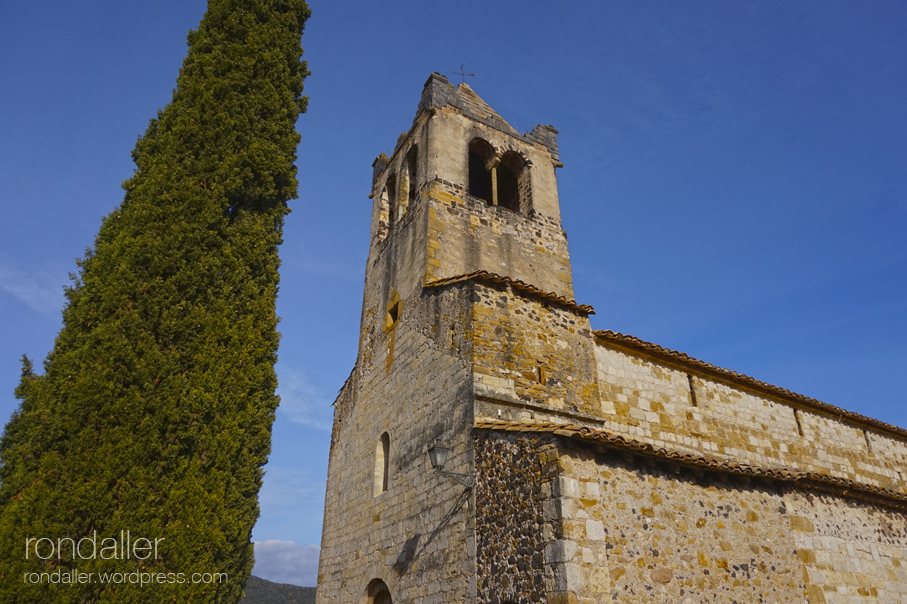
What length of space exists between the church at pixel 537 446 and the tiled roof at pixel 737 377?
49 mm

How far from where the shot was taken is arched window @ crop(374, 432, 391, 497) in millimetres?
11547

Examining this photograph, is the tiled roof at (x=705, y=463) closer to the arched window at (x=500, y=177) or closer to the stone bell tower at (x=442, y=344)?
the stone bell tower at (x=442, y=344)

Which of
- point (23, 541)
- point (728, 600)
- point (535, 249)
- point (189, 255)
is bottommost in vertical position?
point (728, 600)

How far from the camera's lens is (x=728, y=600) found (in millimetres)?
7531

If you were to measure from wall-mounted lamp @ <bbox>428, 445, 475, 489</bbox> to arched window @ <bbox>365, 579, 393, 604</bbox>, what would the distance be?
3382mm

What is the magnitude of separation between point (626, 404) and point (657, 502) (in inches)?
127

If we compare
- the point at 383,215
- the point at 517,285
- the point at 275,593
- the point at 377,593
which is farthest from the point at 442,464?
the point at 275,593

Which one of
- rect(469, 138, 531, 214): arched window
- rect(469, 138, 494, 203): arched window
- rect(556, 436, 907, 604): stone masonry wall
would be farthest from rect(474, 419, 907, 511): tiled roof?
rect(469, 138, 494, 203): arched window

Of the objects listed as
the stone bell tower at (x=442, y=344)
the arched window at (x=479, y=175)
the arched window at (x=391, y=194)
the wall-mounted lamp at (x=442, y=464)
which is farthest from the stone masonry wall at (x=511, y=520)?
the arched window at (x=391, y=194)

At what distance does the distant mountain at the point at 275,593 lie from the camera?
41.2 meters

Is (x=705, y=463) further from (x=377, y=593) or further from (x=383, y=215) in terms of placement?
(x=383, y=215)

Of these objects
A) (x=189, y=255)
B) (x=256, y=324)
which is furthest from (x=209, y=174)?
(x=256, y=324)

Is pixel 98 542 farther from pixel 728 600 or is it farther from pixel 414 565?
pixel 728 600

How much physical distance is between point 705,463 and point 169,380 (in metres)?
7.35
